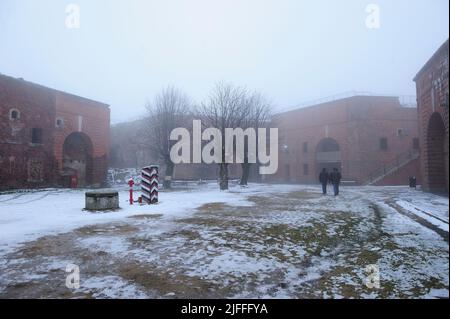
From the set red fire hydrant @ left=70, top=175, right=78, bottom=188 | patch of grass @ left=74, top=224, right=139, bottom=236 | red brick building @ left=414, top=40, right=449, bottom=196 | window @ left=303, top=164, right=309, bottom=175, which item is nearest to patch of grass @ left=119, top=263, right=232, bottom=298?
patch of grass @ left=74, top=224, right=139, bottom=236

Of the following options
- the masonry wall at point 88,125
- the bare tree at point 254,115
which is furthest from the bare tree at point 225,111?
the masonry wall at point 88,125

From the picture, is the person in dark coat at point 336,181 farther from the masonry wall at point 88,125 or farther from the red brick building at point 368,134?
the masonry wall at point 88,125

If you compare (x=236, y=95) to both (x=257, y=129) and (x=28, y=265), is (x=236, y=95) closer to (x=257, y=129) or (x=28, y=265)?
(x=257, y=129)

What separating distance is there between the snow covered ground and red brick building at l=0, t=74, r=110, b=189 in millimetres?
14422

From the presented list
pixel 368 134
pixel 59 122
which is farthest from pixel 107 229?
pixel 368 134

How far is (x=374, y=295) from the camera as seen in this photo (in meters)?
3.00

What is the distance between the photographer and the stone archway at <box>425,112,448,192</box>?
14828 mm

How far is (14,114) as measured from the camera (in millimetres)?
19156

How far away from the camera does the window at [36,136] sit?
20.5 metres

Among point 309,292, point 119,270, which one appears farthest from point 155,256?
point 309,292

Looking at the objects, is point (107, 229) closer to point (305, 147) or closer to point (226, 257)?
point (226, 257)

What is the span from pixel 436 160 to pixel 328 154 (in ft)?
62.2

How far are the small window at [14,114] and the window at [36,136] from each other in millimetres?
1472
